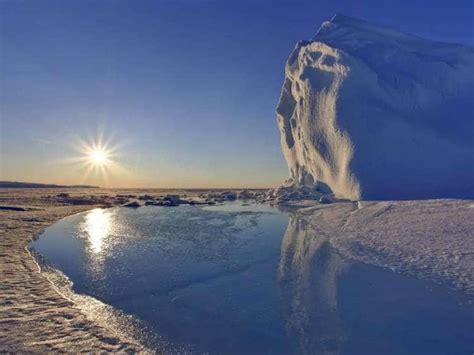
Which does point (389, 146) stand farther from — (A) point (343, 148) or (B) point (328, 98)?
(B) point (328, 98)

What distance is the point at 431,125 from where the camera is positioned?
2155 centimetres

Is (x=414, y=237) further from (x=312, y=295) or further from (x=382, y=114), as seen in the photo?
(x=382, y=114)

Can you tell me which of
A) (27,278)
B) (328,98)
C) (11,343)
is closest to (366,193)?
(328,98)

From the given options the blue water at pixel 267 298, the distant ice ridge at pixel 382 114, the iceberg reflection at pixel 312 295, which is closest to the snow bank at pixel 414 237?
the blue water at pixel 267 298

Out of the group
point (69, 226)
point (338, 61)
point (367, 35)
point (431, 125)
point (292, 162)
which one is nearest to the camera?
point (69, 226)

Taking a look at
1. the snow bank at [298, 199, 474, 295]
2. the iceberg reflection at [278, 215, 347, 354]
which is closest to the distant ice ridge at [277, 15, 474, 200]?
the snow bank at [298, 199, 474, 295]

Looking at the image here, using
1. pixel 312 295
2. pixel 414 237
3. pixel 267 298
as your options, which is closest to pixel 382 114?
pixel 414 237

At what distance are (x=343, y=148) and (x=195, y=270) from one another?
1683 cm

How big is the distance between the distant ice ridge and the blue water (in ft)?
38.1

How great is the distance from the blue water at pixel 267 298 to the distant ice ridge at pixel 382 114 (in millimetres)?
11627

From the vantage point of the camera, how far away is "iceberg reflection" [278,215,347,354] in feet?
14.1

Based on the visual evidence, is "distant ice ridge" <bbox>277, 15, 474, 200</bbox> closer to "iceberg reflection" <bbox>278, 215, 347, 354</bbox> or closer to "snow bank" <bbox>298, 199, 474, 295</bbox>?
"snow bank" <bbox>298, 199, 474, 295</bbox>

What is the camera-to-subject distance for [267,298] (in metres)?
5.74

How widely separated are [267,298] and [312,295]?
0.80 metres
